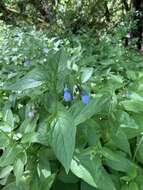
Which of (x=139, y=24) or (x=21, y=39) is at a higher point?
(x=21, y=39)

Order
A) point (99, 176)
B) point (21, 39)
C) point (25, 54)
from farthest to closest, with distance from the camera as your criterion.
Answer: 1. point (21, 39)
2. point (25, 54)
3. point (99, 176)

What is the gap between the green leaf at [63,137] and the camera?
1.16 m

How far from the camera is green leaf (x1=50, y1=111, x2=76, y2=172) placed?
1161 millimetres

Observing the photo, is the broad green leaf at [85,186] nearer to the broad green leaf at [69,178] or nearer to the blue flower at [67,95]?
the broad green leaf at [69,178]

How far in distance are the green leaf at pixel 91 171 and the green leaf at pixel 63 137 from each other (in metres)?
0.15

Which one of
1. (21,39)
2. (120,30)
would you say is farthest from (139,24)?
(21,39)

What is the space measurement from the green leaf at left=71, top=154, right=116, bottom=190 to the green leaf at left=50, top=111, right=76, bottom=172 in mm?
154

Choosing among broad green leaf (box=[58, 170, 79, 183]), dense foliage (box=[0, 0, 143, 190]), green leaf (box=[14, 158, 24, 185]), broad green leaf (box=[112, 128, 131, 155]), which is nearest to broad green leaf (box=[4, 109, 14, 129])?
dense foliage (box=[0, 0, 143, 190])

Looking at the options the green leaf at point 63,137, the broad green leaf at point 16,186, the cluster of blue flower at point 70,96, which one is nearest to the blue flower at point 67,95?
the cluster of blue flower at point 70,96

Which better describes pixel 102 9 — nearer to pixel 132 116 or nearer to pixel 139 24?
pixel 139 24

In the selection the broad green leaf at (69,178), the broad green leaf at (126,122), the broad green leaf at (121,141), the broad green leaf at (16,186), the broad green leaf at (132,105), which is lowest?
the broad green leaf at (16,186)

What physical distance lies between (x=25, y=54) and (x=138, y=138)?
4.70ft

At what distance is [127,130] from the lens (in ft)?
4.64

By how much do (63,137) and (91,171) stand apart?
18cm
